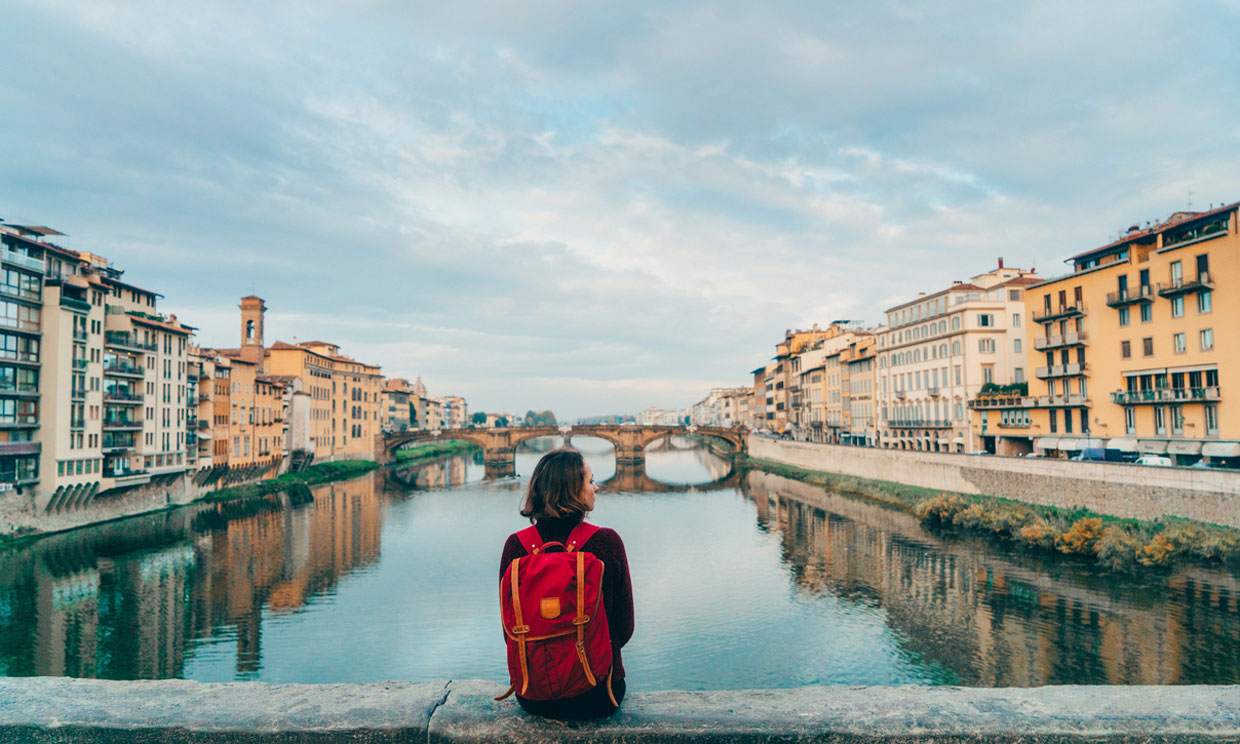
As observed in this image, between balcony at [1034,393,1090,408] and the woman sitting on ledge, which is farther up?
balcony at [1034,393,1090,408]

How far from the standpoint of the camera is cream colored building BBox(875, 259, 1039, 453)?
48.0 m

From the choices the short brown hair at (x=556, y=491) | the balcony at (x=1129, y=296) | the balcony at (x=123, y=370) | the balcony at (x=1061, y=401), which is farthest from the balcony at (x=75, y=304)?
the balcony at (x=1061, y=401)

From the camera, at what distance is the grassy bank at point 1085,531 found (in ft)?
80.6

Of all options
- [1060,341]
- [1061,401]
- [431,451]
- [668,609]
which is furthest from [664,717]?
[431,451]

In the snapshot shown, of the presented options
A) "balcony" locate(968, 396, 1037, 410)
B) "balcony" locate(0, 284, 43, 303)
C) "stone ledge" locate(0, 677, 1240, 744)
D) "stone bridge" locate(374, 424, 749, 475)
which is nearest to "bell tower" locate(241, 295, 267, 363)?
"stone bridge" locate(374, 424, 749, 475)

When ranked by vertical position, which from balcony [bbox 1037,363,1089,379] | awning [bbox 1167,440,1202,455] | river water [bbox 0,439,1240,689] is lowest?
river water [bbox 0,439,1240,689]

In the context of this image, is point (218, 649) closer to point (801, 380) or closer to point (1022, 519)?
point (1022, 519)

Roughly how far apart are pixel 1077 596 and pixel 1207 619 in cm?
345

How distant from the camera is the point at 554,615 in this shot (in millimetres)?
2889

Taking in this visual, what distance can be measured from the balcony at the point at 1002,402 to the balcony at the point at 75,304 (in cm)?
4990

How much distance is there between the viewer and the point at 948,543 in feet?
105

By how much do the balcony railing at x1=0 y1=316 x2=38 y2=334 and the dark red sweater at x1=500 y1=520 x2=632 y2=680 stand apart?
40.0m

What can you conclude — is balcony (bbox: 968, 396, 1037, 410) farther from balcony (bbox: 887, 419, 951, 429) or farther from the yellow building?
balcony (bbox: 887, 419, 951, 429)

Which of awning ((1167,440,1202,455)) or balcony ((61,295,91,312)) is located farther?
balcony ((61,295,91,312))
